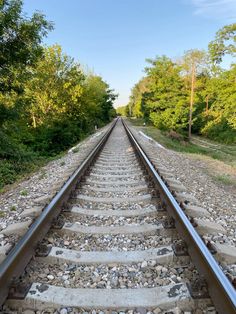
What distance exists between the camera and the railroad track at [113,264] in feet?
7.42

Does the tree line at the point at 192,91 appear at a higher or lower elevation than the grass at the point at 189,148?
higher

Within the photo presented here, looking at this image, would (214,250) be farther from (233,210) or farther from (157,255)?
(233,210)

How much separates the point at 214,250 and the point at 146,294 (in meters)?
0.90

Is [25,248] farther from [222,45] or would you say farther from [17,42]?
[222,45]

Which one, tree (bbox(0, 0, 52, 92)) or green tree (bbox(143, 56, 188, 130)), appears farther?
green tree (bbox(143, 56, 188, 130))

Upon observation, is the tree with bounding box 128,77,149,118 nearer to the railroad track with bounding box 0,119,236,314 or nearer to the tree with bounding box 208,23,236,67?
the tree with bounding box 208,23,236,67

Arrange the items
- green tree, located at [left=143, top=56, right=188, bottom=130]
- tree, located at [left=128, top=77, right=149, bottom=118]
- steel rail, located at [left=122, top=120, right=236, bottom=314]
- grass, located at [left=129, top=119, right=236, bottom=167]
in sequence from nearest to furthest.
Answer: steel rail, located at [left=122, top=120, right=236, bottom=314], grass, located at [left=129, top=119, right=236, bottom=167], green tree, located at [left=143, top=56, right=188, bottom=130], tree, located at [left=128, top=77, right=149, bottom=118]

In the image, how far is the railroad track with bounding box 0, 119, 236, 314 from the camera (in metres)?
2.26

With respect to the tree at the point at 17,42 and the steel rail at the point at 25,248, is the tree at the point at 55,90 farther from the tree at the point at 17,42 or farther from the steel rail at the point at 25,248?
the steel rail at the point at 25,248

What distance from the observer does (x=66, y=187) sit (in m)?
4.76

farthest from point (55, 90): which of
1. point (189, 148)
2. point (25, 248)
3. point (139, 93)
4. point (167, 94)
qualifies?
point (139, 93)

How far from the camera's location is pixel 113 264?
9.40 ft

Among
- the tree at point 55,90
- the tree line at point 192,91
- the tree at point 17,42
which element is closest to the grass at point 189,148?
the tree line at point 192,91

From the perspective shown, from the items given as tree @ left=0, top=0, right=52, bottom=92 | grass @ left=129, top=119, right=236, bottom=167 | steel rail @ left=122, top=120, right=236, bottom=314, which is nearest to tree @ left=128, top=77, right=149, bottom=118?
grass @ left=129, top=119, right=236, bottom=167
